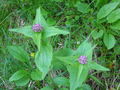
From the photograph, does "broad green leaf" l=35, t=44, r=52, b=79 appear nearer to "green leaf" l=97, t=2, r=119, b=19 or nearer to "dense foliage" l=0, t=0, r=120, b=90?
"dense foliage" l=0, t=0, r=120, b=90

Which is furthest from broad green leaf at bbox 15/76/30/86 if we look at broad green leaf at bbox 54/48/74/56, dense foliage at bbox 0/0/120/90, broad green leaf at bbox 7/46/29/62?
broad green leaf at bbox 54/48/74/56

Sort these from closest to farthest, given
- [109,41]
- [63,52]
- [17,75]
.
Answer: [63,52], [17,75], [109,41]

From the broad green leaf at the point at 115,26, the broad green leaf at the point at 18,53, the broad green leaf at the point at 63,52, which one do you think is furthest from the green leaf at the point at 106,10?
the broad green leaf at the point at 18,53

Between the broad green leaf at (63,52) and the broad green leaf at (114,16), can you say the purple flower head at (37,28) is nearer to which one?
the broad green leaf at (63,52)

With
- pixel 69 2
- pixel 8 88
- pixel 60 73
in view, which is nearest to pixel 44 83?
pixel 60 73

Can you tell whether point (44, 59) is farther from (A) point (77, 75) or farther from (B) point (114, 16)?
(B) point (114, 16)

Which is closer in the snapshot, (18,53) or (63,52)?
(63,52)

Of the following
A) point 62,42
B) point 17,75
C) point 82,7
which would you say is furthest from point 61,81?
point 82,7
